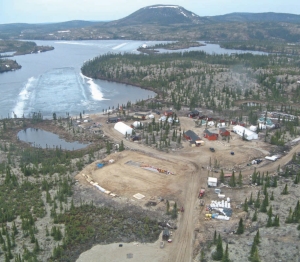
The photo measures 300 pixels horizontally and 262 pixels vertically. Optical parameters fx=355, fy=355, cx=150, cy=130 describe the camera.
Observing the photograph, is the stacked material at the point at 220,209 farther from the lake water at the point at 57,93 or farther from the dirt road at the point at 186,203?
the lake water at the point at 57,93

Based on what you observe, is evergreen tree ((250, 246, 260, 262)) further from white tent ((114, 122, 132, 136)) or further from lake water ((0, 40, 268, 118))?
lake water ((0, 40, 268, 118))

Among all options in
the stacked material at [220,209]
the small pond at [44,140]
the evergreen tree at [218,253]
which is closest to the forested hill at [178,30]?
the small pond at [44,140]

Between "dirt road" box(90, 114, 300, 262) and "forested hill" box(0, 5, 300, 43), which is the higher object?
"forested hill" box(0, 5, 300, 43)

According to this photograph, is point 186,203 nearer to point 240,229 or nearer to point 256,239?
point 240,229

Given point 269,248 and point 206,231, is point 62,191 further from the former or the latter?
→ point 269,248

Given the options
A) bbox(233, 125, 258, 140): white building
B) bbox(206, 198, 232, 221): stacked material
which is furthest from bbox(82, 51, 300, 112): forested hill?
bbox(206, 198, 232, 221): stacked material

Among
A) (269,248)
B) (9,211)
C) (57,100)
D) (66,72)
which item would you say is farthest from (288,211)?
(66,72)
